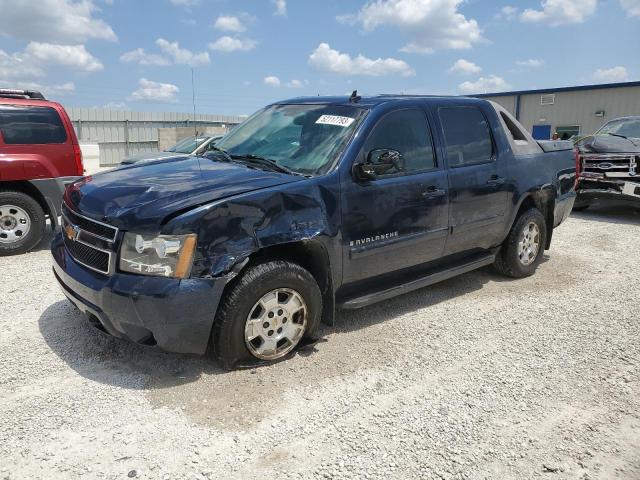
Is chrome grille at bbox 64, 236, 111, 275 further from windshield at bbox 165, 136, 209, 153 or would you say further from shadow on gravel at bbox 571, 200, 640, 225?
shadow on gravel at bbox 571, 200, 640, 225

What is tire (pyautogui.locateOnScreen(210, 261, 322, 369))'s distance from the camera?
3.13 meters

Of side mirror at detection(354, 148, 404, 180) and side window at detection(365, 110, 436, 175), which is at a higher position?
side window at detection(365, 110, 436, 175)

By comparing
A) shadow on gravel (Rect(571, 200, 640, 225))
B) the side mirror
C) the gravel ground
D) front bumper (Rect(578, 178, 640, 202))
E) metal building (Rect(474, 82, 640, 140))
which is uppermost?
metal building (Rect(474, 82, 640, 140))

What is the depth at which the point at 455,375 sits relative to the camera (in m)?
3.44

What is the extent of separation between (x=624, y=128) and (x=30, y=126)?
10.9 m

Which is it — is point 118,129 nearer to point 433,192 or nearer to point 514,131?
point 514,131

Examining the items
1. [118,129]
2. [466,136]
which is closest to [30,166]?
[466,136]

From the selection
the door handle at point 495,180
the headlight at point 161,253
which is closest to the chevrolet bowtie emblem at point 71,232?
the headlight at point 161,253

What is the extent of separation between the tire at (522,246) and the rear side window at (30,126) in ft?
19.2

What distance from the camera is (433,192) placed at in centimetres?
419

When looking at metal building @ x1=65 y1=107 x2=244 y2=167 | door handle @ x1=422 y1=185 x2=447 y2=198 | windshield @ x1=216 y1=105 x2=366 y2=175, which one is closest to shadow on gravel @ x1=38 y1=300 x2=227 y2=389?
windshield @ x1=216 y1=105 x2=366 y2=175

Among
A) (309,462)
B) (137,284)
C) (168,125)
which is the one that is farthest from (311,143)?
(168,125)

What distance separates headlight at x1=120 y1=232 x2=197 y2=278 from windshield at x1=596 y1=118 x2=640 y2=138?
1007 cm

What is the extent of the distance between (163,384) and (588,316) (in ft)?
12.2
